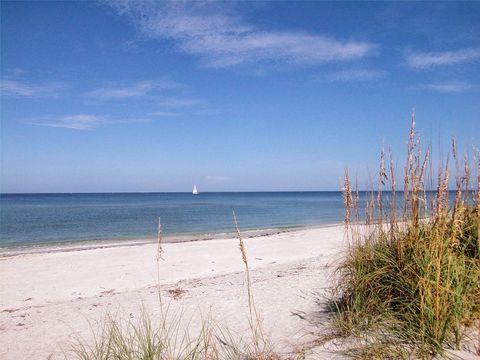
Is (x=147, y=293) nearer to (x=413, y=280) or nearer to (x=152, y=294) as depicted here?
(x=152, y=294)

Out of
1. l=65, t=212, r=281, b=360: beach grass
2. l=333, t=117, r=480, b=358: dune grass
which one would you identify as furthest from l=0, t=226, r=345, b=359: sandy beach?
l=333, t=117, r=480, b=358: dune grass

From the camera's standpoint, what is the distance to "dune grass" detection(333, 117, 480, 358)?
10.3 ft

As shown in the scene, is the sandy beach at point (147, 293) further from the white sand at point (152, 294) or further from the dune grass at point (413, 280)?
the dune grass at point (413, 280)

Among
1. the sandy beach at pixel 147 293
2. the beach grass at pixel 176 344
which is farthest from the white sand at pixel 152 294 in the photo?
the beach grass at pixel 176 344

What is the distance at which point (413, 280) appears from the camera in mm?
3596

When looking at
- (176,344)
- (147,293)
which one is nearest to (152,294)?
(147,293)

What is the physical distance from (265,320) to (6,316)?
16.3 feet

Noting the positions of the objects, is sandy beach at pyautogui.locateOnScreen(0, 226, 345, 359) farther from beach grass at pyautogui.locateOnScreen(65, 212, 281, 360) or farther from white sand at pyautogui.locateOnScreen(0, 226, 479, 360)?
beach grass at pyautogui.locateOnScreen(65, 212, 281, 360)

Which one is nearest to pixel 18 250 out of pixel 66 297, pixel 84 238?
pixel 84 238

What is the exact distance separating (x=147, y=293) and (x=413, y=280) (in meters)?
5.49

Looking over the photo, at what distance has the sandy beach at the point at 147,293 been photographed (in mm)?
4993

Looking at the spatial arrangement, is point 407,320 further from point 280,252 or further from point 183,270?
point 280,252

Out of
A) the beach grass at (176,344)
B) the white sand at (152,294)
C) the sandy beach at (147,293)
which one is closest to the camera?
the beach grass at (176,344)

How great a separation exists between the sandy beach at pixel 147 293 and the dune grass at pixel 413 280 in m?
0.80
